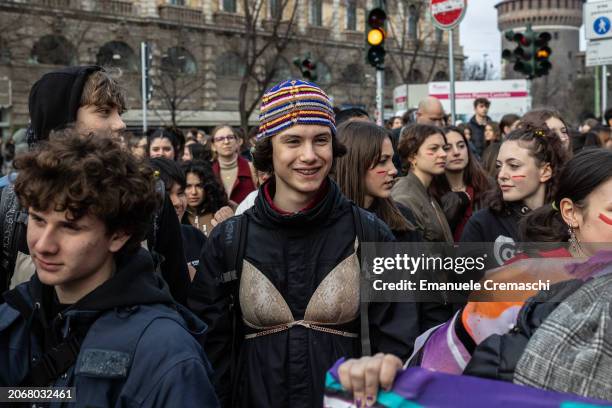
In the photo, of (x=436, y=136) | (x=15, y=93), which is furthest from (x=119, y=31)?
(x=436, y=136)

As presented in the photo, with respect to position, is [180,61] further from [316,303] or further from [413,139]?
[316,303]

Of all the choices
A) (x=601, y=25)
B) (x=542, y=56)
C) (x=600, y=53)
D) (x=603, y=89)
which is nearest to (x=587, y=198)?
(x=600, y=53)

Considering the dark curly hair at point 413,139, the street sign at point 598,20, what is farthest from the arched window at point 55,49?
the dark curly hair at point 413,139

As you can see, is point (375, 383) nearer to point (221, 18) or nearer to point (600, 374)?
point (600, 374)

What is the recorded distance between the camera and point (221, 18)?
44406 millimetres

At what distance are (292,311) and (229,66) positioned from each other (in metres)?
41.6

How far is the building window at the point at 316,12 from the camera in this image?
49.8m

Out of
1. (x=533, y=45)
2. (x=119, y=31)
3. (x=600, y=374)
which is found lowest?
(x=600, y=374)

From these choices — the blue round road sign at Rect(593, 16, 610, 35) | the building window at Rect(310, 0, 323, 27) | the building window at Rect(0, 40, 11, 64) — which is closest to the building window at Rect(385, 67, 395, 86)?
the building window at Rect(310, 0, 323, 27)

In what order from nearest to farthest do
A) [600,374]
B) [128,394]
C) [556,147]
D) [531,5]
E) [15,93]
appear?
[600,374]
[128,394]
[556,147]
[15,93]
[531,5]

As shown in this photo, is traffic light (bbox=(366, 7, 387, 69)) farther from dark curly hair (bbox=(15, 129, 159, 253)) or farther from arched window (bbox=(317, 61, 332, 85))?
arched window (bbox=(317, 61, 332, 85))

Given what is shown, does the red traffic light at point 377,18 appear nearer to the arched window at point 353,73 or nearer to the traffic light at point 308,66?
the traffic light at point 308,66

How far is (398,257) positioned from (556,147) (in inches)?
120

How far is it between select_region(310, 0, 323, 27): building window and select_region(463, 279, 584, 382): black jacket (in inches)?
1949
